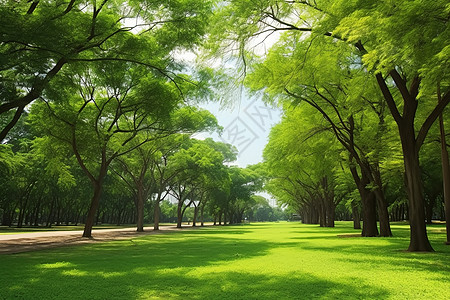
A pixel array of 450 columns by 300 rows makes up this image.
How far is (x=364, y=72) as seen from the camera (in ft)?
53.2

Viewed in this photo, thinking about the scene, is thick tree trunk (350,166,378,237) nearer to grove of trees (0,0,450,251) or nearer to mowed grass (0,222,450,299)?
grove of trees (0,0,450,251)

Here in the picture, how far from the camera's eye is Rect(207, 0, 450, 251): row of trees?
861 centimetres

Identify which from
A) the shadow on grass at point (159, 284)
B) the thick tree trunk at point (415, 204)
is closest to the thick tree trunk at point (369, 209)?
the thick tree trunk at point (415, 204)

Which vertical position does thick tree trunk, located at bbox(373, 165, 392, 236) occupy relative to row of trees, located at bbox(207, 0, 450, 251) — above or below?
below

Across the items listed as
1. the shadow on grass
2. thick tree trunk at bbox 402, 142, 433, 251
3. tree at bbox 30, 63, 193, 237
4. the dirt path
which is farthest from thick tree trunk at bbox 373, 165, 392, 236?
the dirt path

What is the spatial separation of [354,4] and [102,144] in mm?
17016

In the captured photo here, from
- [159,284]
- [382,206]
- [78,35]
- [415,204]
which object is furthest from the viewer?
[382,206]

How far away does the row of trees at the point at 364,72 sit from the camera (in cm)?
861

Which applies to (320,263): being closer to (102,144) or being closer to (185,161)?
(102,144)

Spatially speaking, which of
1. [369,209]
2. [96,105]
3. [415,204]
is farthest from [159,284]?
[369,209]

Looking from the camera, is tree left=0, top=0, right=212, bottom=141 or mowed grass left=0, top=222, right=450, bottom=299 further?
tree left=0, top=0, right=212, bottom=141

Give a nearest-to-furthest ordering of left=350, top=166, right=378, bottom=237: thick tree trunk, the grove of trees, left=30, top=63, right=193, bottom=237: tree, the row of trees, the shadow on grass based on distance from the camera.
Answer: the shadow on grass
the row of trees
the grove of trees
left=30, top=63, right=193, bottom=237: tree
left=350, top=166, right=378, bottom=237: thick tree trunk

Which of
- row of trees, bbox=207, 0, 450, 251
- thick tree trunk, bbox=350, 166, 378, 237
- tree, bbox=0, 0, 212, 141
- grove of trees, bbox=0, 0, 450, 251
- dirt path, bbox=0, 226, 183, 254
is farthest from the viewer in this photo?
thick tree trunk, bbox=350, 166, 378, 237

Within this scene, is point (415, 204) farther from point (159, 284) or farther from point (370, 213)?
point (370, 213)
